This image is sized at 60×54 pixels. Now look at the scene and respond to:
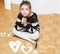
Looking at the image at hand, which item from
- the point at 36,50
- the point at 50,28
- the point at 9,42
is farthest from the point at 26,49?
the point at 50,28

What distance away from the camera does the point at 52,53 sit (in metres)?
1.71

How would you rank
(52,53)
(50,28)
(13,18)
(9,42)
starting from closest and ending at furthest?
(52,53) → (9,42) → (50,28) → (13,18)

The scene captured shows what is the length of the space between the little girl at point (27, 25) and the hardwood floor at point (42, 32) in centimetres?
6

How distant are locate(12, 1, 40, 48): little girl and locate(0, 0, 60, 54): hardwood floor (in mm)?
57

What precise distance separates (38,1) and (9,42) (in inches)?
29.8

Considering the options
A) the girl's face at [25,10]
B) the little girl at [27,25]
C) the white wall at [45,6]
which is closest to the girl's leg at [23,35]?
the little girl at [27,25]

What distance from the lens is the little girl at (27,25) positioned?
1813 mm

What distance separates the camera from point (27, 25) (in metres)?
1.90

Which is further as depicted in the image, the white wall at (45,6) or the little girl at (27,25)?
the white wall at (45,6)

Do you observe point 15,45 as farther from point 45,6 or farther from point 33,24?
point 45,6

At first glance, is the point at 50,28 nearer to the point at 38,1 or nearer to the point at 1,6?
the point at 38,1

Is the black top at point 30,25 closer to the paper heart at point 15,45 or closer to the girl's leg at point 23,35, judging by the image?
the girl's leg at point 23,35

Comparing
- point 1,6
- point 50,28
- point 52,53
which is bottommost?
point 52,53

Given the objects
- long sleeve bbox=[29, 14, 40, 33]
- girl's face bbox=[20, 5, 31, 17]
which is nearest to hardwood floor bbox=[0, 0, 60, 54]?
long sleeve bbox=[29, 14, 40, 33]
